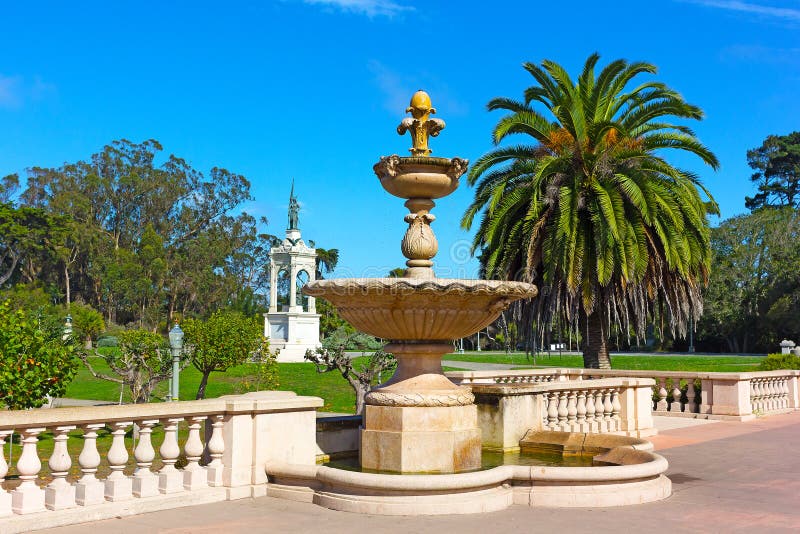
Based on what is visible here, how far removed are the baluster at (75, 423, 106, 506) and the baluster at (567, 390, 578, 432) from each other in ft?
23.1

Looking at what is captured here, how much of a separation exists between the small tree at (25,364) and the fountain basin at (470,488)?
6936 millimetres

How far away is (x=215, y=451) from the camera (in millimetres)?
7402

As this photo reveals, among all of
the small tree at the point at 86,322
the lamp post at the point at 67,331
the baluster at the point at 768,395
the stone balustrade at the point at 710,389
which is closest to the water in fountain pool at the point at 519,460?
the stone balustrade at the point at 710,389

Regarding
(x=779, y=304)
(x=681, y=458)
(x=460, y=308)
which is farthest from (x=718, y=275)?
(x=460, y=308)

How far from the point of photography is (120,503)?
6586 millimetres

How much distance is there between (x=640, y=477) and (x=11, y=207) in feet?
246

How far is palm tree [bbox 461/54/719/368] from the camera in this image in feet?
57.0

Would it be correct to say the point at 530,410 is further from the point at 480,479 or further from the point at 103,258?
the point at 103,258

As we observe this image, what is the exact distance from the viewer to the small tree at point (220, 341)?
19797 mm

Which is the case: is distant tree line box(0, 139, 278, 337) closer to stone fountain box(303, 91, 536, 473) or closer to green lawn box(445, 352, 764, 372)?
green lawn box(445, 352, 764, 372)

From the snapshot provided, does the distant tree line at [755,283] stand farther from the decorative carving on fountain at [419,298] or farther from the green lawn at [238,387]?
the decorative carving on fountain at [419,298]

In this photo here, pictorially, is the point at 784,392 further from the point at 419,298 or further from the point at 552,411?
the point at 419,298

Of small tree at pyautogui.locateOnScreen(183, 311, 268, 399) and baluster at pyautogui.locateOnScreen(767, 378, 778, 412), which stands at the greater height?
small tree at pyautogui.locateOnScreen(183, 311, 268, 399)

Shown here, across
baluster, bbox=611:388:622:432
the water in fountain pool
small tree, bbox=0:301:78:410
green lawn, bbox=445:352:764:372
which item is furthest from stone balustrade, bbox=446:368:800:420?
green lawn, bbox=445:352:764:372
